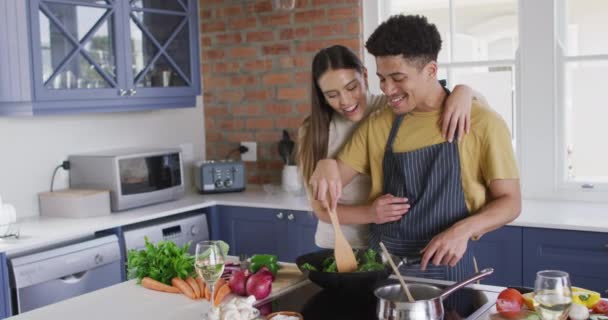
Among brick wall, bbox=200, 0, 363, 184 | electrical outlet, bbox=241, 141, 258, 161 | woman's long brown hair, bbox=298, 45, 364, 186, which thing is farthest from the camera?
electrical outlet, bbox=241, 141, 258, 161

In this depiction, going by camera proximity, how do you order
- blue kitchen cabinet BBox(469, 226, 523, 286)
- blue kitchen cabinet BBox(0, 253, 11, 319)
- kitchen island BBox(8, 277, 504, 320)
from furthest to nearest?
1. blue kitchen cabinet BBox(469, 226, 523, 286)
2. blue kitchen cabinet BBox(0, 253, 11, 319)
3. kitchen island BBox(8, 277, 504, 320)

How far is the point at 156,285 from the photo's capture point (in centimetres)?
219

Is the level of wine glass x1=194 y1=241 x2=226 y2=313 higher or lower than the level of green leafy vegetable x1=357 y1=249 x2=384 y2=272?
higher

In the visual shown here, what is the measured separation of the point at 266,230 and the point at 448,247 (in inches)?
79.3

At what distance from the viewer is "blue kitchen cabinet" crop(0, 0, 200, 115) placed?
11.1 feet

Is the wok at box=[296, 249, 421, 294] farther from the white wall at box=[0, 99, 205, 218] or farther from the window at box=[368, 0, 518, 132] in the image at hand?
the white wall at box=[0, 99, 205, 218]

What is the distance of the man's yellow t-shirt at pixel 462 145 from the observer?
6.91ft

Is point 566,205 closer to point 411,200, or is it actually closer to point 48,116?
point 411,200

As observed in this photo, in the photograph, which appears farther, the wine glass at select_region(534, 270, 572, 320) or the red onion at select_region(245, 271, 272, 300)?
the red onion at select_region(245, 271, 272, 300)

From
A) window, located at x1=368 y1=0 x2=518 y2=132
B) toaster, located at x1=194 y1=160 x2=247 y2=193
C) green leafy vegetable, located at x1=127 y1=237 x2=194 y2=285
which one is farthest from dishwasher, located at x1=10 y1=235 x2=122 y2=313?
window, located at x1=368 y1=0 x2=518 y2=132

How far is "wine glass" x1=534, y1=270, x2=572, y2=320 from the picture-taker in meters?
1.52

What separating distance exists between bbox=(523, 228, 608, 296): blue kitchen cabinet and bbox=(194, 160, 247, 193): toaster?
174cm

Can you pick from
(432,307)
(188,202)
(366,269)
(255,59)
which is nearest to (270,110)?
(255,59)

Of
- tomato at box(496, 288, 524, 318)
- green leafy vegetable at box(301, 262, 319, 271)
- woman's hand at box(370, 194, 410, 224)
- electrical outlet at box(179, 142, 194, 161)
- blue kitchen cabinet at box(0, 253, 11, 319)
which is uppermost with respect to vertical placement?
electrical outlet at box(179, 142, 194, 161)
